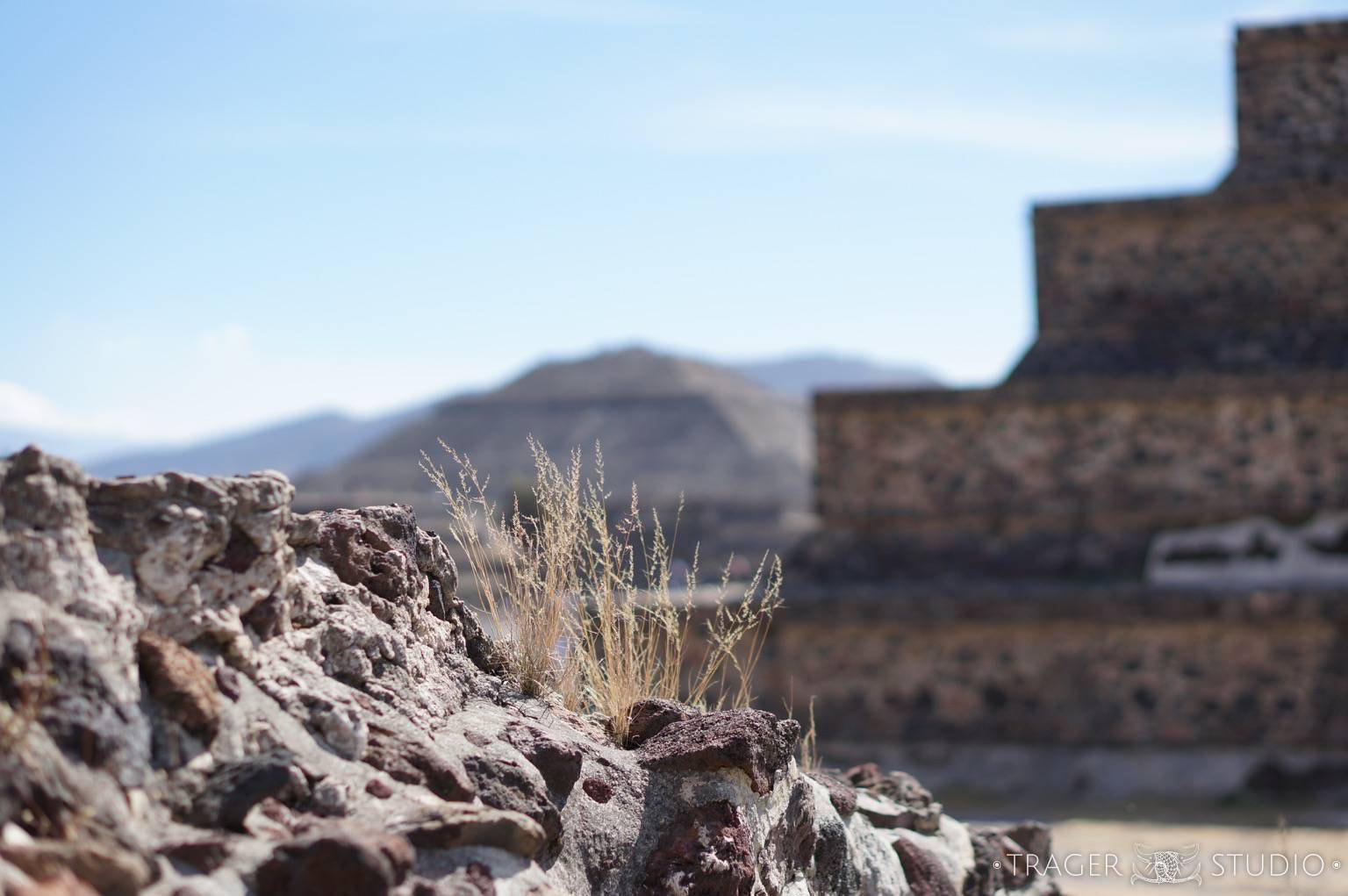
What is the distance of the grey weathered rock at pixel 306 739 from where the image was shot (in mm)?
2650

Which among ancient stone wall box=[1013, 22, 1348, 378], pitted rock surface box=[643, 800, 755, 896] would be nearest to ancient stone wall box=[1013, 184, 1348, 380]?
ancient stone wall box=[1013, 22, 1348, 378]

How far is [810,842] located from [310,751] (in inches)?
65.6

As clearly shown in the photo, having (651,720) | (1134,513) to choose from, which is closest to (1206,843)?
(1134,513)

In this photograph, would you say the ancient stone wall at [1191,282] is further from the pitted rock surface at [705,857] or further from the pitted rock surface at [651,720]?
the pitted rock surface at [705,857]

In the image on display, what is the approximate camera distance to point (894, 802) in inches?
212

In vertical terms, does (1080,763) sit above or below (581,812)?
below

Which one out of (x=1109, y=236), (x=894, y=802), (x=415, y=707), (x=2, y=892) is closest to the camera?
(x=2, y=892)

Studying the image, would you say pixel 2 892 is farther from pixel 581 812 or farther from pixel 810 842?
pixel 810 842

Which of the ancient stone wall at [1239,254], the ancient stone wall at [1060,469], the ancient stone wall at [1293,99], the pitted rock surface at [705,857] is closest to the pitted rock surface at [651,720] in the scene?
the pitted rock surface at [705,857]

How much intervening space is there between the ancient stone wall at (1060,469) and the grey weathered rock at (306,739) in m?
9.22

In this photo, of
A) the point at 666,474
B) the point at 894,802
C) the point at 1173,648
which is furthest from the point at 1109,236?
the point at 666,474

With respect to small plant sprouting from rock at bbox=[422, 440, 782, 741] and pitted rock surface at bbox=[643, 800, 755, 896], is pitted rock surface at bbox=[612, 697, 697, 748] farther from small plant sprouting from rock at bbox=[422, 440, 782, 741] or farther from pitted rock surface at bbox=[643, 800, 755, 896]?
pitted rock surface at bbox=[643, 800, 755, 896]

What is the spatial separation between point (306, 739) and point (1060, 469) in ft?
36.4

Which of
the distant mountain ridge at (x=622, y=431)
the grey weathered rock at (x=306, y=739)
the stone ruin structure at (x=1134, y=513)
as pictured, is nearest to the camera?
the grey weathered rock at (x=306, y=739)
